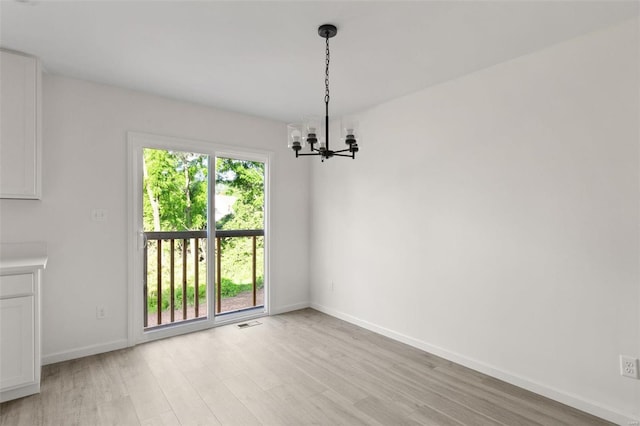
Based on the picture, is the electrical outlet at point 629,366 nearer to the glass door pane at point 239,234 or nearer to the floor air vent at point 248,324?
the floor air vent at point 248,324

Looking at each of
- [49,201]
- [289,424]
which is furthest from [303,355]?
[49,201]

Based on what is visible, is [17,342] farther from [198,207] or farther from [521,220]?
[521,220]

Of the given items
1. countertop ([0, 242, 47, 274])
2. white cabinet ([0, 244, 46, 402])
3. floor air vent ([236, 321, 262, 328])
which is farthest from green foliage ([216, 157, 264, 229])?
white cabinet ([0, 244, 46, 402])

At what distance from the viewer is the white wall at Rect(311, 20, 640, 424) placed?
7.03 ft

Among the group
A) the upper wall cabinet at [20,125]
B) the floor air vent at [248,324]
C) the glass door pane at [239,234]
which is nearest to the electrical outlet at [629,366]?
the floor air vent at [248,324]

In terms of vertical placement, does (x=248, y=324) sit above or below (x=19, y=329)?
below

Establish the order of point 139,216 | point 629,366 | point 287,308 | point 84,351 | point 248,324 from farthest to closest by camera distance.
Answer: point 287,308
point 248,324
point 139,216
point 84,351
point 629,366

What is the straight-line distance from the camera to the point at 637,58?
2.07 m

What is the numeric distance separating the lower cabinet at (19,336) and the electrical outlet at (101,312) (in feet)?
2.32

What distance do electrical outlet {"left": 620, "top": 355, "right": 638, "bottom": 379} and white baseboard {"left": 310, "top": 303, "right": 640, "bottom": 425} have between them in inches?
10.3

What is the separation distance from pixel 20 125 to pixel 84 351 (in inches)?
79.8

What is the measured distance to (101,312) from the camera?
3139 mm

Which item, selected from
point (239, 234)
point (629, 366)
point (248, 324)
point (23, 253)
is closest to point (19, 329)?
point (23, 253)

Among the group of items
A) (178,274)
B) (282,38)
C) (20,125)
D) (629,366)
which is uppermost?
(282,38)
